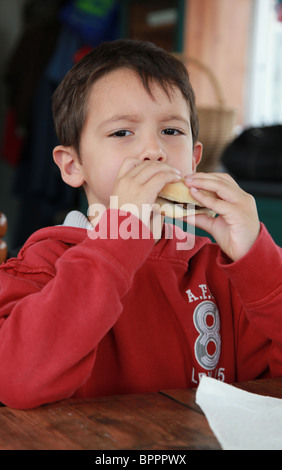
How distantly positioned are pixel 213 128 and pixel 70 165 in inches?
78.8

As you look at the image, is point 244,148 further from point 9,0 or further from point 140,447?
point 9,0

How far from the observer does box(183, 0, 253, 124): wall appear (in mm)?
3572

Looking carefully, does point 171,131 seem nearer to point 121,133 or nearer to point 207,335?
point 121,133

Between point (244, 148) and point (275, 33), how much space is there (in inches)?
59.6

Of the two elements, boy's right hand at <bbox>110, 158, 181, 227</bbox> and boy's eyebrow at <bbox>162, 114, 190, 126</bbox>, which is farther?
boy's eyebrow at <bbox>162, 114, 190, 126</bbox>

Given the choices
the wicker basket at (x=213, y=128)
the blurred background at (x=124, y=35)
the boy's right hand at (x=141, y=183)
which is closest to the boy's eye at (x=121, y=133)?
the boy's right hand at (x=141, y=183)

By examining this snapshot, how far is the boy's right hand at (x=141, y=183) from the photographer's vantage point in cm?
80

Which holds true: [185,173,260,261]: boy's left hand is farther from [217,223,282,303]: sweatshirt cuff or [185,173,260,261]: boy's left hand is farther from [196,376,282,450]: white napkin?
[196,376,282,450]: white napkin

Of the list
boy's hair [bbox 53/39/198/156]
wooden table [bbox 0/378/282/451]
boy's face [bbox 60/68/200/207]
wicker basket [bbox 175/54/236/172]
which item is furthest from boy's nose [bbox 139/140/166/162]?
wicker basket [bbox 175/54/236/172]

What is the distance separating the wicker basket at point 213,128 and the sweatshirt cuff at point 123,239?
88.0 inches

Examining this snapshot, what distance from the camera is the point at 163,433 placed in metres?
0.55

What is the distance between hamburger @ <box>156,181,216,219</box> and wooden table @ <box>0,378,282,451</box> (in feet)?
1.02

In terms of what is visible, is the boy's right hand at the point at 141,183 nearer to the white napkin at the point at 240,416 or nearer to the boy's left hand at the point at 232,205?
the boy's left hand at the point at 232,205

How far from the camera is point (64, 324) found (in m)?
0.69
